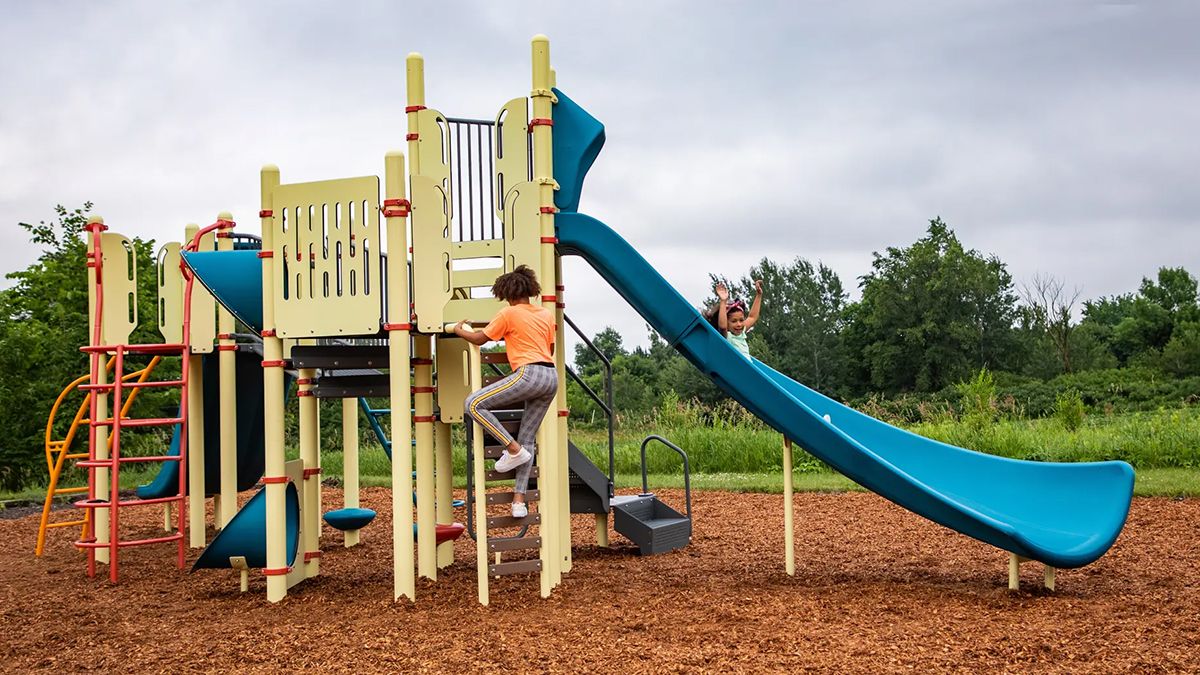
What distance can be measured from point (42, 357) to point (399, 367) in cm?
1294

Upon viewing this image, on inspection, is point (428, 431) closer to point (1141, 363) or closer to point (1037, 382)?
point (1037, 382)

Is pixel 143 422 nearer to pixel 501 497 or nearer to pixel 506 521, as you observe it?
pixel 501 497

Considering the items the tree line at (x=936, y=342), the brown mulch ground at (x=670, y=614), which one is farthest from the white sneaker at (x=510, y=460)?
the tree line at (x=936, y=342)

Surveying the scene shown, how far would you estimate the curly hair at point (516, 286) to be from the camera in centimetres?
664

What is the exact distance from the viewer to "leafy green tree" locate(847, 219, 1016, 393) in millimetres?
46688

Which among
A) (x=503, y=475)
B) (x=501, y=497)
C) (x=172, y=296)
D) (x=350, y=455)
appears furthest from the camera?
(x=350, y=455)

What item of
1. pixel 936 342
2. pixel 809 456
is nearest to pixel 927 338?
pixel 936 342

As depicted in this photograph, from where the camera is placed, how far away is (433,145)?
292 inches

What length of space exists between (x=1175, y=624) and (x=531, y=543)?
3766 millimetres

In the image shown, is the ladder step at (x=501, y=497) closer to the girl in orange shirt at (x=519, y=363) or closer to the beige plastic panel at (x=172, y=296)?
the girl in orange shirt at (x=519, y=363)

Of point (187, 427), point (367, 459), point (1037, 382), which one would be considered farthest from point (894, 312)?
point (187, 427)

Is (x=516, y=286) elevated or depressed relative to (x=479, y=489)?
elevated

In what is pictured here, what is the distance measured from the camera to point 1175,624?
5641 mm

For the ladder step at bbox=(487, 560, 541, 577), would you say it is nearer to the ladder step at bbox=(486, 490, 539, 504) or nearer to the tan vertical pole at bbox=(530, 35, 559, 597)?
the tan vertical pole at bbox=(530, 35, 559, 597)
